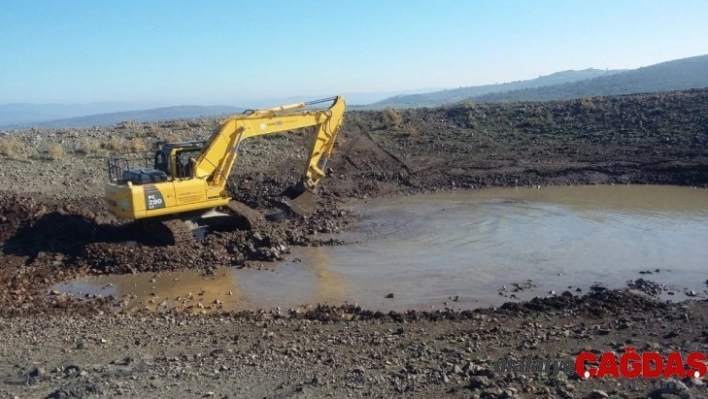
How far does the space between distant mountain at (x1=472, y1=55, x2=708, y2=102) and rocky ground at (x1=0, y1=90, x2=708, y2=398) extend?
1916 inches

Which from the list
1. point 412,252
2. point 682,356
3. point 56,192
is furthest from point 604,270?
point 56,192

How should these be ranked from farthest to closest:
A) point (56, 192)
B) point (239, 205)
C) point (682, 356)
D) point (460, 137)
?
point (460, 137) → point (56, 192) → point (239, 205) → point (682, 356)

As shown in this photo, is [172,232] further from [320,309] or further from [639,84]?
[639,84]

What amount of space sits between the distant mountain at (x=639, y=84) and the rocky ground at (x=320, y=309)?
4867 cm

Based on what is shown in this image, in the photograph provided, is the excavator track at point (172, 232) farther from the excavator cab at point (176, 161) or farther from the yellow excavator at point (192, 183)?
the excavator cab at point (176, 161)

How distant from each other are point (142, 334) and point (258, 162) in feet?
51.8

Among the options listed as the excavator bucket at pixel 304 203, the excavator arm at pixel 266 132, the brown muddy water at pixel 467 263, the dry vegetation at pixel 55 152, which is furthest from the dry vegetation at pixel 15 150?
the brown muddy water at pixel 467 263

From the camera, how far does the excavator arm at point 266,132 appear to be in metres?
15.1

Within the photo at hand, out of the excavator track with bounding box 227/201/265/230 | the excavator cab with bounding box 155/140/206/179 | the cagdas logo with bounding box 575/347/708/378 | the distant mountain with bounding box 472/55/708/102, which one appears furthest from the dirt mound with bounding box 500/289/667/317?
the distant mountain with bounding box 472/55/708/102

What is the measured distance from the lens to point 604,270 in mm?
12711

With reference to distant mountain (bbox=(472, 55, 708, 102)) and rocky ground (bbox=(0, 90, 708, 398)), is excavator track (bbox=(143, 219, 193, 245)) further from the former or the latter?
distant mountain (bbox=(472, 55, 708, 102))

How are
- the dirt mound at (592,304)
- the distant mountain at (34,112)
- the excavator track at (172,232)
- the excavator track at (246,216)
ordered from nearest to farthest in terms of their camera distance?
the dirt mound at (592,304) → the excavator track at (172,232) → the excavator track at (246,216) → the distant mountain at (34,112)

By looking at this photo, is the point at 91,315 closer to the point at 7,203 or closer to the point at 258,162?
the point at 7,203

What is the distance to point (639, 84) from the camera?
8600cm
